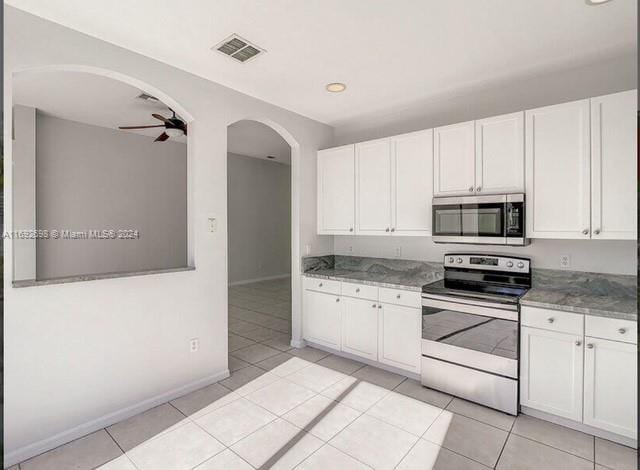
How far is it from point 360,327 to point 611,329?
1.91 m

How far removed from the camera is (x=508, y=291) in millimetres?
2809

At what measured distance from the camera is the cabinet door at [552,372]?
2.34 meters

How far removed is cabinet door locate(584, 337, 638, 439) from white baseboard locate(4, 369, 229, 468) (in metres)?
2.81

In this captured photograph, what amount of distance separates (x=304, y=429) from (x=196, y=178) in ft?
6.82

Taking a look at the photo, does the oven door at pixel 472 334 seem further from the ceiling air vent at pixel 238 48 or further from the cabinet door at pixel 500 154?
the ceiling air vent at pixel 238 48

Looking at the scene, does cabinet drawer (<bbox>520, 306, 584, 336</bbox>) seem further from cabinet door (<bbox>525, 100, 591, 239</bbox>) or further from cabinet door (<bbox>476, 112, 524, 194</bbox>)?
cabinet door (<bbox>476, 112, 524, 194</bbox>)

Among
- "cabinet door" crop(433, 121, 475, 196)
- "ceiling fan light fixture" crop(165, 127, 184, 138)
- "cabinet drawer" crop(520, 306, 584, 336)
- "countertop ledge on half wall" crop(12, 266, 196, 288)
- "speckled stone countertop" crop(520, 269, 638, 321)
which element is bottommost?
"cabinet drawer" crop(520, 306, 584, 336)

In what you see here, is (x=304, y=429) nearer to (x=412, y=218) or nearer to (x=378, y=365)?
(x=378, y=365)

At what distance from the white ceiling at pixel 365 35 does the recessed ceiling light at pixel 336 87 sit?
87mm

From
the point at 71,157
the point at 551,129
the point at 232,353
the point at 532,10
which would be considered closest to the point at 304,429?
the point at 232,353

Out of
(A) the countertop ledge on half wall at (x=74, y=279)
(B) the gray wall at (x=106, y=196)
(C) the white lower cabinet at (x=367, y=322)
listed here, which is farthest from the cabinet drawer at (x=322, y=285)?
(B) the gray wall at (x=106, y=196)

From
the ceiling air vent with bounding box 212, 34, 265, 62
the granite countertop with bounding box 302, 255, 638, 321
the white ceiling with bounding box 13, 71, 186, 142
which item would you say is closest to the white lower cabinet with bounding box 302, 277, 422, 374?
the granite countertop with bounding box 302, 255, 638, 321

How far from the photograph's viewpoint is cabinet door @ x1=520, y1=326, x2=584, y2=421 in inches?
92.0

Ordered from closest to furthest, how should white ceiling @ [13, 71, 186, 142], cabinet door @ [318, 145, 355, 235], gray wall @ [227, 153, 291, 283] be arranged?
white ceiling @ [13, 71, 186, 142] < cabinet door @ [318, 145, 355, 235] < gray wall @ [227, 153, 291, 283]
